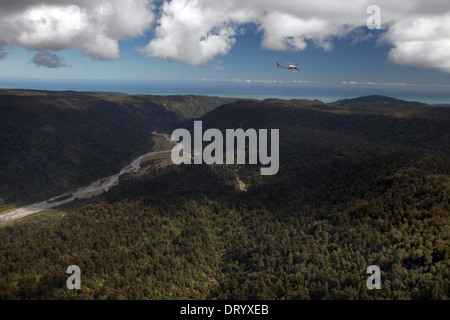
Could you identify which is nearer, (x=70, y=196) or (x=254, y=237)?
(x=254, y=237)

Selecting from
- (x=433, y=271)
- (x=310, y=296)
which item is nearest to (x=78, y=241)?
(x=310, y=296)

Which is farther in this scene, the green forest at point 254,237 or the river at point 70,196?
the river at point 70,196

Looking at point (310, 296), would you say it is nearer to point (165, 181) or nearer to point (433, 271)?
point (433, 271)

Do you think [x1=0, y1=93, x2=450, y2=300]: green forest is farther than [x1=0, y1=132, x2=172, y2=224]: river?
No

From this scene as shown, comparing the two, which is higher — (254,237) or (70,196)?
(254,237)
